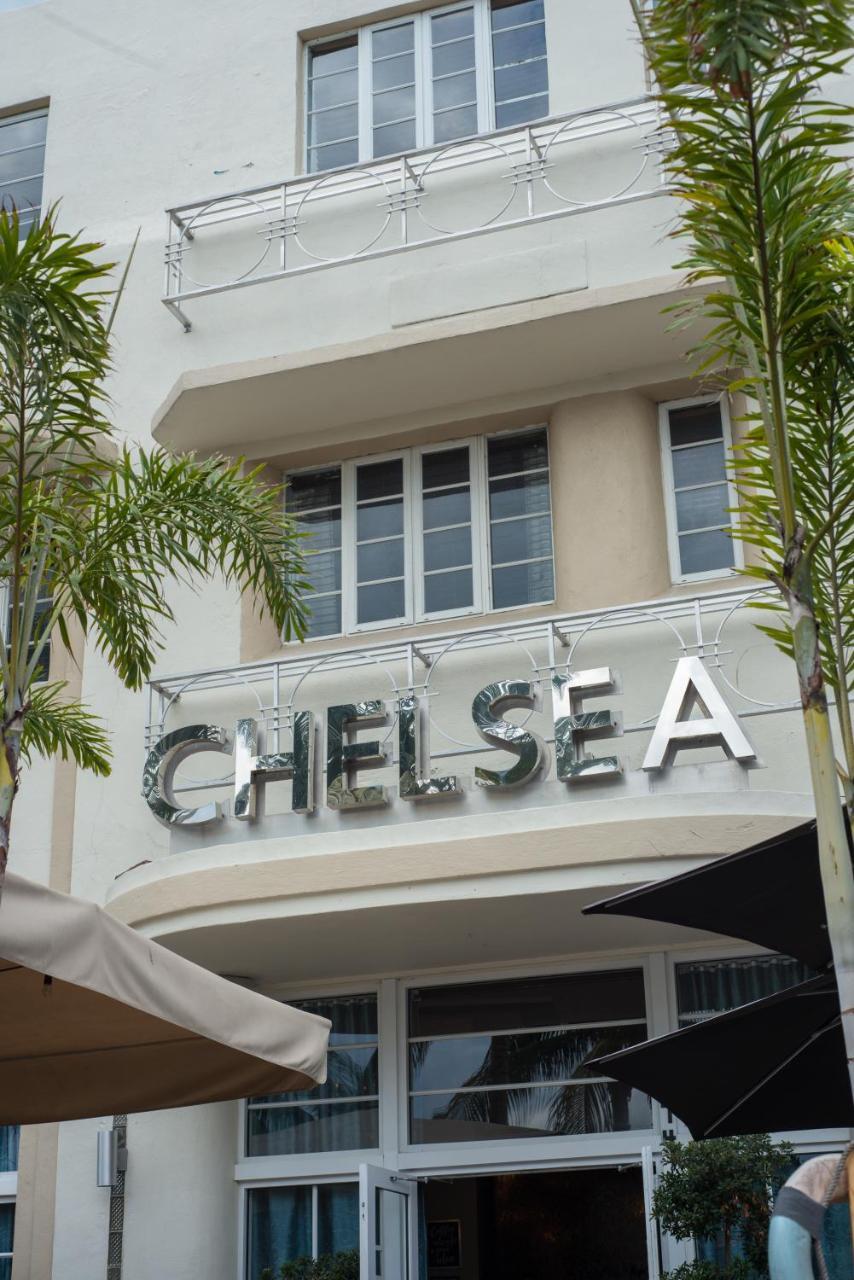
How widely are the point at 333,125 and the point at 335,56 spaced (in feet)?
2.27

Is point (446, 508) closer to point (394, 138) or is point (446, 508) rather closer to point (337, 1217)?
point (394, 138)

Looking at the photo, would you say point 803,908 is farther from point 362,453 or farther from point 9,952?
point 362,453

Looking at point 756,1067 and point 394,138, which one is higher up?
point 394,138

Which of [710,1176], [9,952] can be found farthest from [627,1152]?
[9,952]

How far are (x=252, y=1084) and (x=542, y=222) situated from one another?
21.8 ft

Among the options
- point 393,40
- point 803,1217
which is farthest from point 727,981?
point 393,40

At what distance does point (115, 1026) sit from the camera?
5914 mm

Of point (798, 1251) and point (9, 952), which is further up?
point (9, 952)

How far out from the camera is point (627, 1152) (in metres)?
9.45

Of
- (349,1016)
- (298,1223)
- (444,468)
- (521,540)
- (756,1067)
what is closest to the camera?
(756,1067)

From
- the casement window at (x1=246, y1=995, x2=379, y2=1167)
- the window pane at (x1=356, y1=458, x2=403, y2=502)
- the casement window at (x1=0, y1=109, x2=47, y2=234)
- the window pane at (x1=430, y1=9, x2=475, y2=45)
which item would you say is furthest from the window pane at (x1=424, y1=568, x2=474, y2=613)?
the casement window at (x1=0, y1=109, x2=47, y2=234)

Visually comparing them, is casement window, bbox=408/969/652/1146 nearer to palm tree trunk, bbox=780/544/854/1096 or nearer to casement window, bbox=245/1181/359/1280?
casement window, bbox=245/1181/359/1280

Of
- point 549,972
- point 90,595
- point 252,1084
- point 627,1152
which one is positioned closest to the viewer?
point 252,1084

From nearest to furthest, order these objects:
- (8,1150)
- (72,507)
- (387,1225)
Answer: (72,507), (387,1225), (8,1150)
